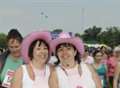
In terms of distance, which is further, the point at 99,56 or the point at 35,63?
the point at 99,56

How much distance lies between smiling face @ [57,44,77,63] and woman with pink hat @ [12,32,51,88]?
0.44ft

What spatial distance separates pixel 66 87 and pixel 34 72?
1.37 ft

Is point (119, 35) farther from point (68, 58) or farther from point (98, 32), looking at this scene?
point (68, 58)

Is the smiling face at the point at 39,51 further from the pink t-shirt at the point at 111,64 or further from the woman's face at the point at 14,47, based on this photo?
the pink t-shirt at the point at 111,64

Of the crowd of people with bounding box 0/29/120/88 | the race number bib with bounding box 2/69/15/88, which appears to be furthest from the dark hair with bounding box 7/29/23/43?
the crowd of people with bounding box 0/29/120/88

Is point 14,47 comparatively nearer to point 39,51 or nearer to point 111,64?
point 39,51

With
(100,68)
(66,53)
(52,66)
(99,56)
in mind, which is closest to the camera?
(66,53)

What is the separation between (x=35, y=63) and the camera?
18.5ft

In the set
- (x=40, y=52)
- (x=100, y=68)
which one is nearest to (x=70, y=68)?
(x=40, y=52)

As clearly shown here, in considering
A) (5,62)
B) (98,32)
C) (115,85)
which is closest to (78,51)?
(5,62)

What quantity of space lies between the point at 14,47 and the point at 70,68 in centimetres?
140

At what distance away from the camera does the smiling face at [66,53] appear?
5645mm

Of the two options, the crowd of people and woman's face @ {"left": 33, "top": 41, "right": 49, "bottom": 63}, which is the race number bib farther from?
woman's face @ {"left": 33, "top": 41, "right": 49, "bottom": 63}

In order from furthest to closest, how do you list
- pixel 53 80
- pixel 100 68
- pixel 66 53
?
pixel 100 68 < pixel 66 53 < pixel 53 80
